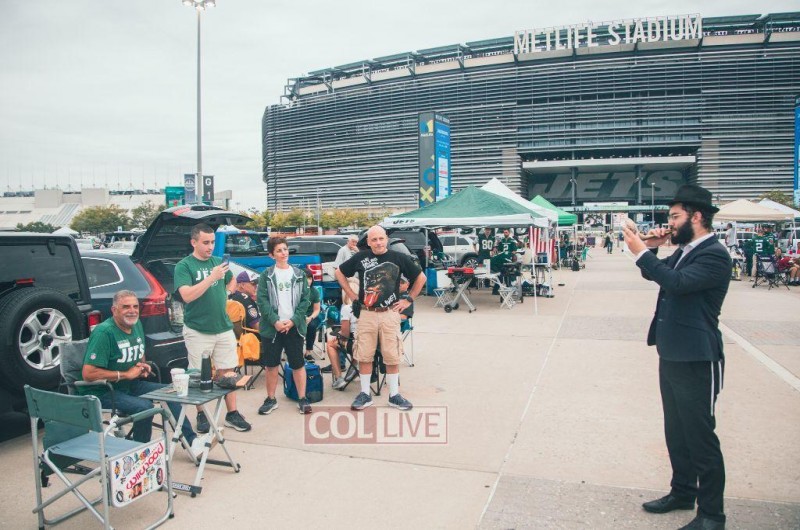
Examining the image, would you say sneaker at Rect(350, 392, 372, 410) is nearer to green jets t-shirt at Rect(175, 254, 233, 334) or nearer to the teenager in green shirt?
the teenager in green shirt

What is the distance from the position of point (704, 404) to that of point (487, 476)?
1.53m

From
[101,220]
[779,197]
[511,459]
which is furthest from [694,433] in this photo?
[101,220]

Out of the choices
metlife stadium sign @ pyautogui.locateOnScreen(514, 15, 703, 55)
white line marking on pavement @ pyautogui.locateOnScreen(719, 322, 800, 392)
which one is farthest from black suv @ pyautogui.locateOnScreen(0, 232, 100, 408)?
metlife stadium sign @ pyautogui.locateOnScreen(514, 15, 703, 55)

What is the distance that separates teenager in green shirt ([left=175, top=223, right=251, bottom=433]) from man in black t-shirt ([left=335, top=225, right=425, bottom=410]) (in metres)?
1.26

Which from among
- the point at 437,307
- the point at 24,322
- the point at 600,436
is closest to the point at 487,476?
the point at 600,436

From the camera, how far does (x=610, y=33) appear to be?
73875mm

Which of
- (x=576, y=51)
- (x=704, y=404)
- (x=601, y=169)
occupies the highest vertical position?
(x=576, y=51)

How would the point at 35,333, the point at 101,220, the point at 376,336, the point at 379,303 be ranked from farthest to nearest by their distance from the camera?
1. the point at 101,220
2. the point at 376,336
3. the point at 379,303
4. the point at 35,333

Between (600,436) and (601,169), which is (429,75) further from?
(600,436)

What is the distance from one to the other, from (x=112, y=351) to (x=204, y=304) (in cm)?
90

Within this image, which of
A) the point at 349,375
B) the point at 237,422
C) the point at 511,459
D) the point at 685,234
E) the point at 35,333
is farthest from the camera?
the point at 349,375

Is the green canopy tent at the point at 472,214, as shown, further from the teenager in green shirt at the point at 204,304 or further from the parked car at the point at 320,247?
the teenager in green shirt at the point at 204,304

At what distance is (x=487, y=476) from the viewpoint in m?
3.94

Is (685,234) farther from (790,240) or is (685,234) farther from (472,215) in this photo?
(790,240)
